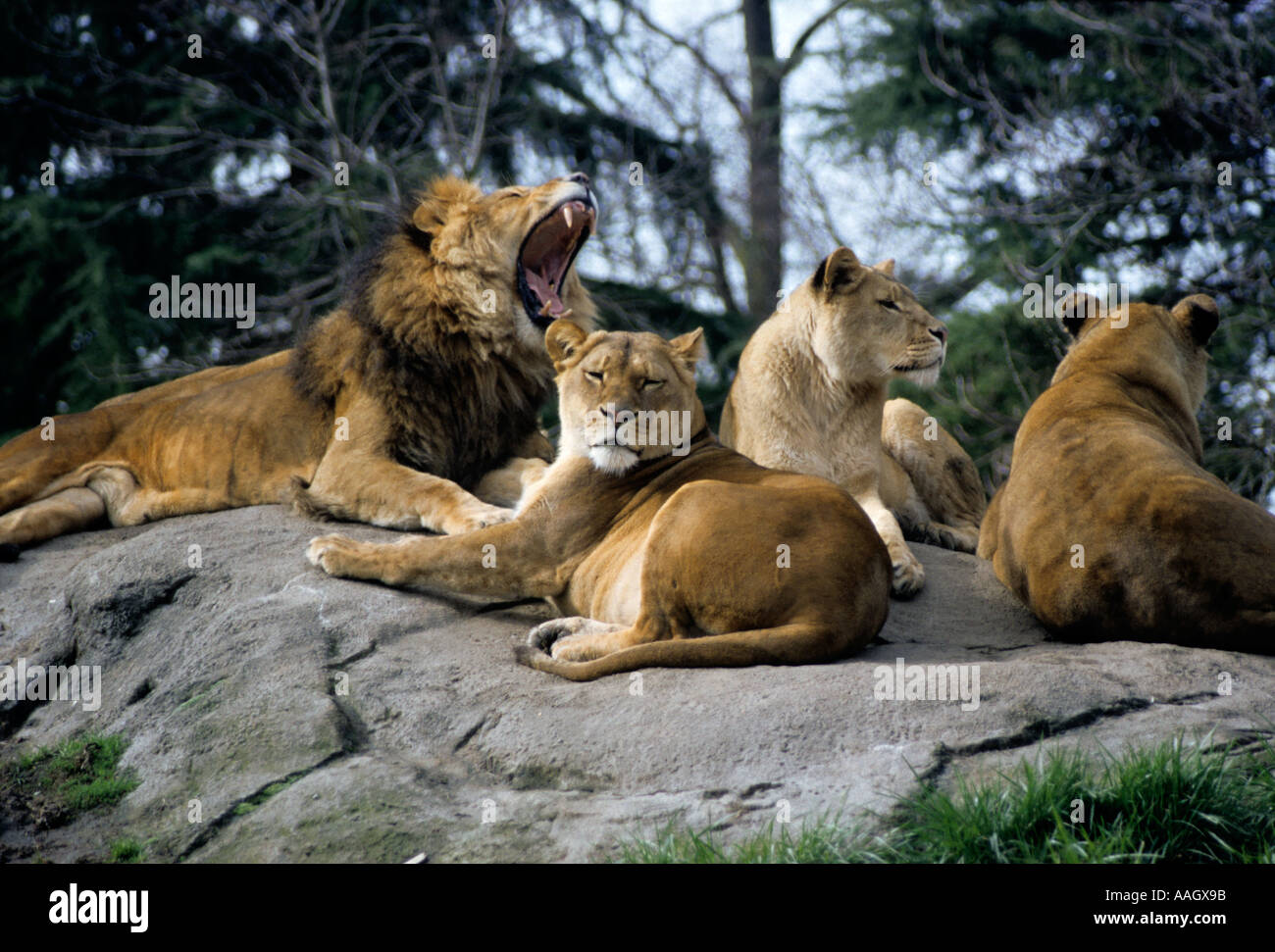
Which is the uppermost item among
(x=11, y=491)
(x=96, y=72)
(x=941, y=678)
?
(x=96, y=72)

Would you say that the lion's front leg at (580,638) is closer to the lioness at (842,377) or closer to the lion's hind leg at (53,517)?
the lioness at (842,377)

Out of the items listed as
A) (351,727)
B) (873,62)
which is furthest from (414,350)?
(873,62)

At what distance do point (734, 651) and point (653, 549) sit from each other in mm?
517

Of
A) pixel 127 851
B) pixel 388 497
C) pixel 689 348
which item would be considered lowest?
pixel 127 851

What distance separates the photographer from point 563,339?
20.0 feet

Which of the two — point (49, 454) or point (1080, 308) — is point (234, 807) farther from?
point (1080, 308)

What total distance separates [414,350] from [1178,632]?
3954 millimetres

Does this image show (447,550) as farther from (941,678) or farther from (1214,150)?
(1214,150)

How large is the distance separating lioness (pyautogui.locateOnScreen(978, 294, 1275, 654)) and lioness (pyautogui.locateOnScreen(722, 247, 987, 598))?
75 centimetres

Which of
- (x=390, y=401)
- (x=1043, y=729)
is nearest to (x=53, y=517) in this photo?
(x=390, y=401)

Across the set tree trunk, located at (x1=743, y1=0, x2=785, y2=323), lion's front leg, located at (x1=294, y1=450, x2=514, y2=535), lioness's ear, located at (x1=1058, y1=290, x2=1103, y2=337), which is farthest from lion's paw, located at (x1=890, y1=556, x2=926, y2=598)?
tree trunk, located at (x1=743, y1=0, x2=785, y2=323)

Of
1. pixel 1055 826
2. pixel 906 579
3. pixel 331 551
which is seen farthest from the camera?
pixel 906 579

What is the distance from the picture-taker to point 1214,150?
1255 cm

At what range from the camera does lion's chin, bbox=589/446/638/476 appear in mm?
5793
